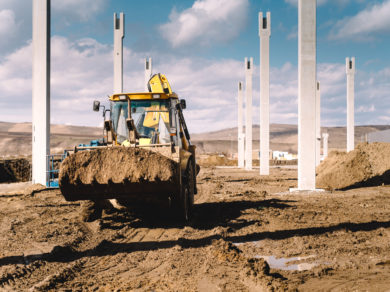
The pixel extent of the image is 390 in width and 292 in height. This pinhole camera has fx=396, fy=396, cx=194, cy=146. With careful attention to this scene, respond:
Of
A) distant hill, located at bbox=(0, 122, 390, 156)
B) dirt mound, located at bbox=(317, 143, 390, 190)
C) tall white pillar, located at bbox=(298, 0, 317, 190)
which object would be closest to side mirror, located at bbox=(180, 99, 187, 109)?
tall white pillar, located at bbox=(298, 0, 317, 190)

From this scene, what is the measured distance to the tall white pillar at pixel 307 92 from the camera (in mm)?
14328

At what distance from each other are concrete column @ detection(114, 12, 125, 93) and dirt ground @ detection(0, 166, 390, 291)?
12.2 m

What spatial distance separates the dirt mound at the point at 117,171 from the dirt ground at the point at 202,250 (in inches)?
38.8

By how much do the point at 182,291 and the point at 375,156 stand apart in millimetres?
16537

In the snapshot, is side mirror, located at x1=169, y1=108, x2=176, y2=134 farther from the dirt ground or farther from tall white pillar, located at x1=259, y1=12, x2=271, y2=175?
tall white pillar, located at x1=259, y1=12, x2=271, y2=175

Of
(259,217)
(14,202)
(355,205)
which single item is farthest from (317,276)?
(14,202)

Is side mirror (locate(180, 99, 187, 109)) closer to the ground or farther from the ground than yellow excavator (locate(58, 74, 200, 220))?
farther from the ground

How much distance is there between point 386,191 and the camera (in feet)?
52.4

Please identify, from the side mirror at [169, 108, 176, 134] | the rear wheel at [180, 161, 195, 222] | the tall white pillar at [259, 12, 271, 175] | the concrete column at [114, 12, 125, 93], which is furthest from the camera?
the tall white pillar at [259, 12, 271, 175]

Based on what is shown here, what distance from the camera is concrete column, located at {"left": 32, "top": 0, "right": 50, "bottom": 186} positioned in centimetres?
1645

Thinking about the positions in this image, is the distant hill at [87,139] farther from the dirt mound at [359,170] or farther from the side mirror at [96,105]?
the side mirror at [96,105]

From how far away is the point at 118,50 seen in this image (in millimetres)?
22547

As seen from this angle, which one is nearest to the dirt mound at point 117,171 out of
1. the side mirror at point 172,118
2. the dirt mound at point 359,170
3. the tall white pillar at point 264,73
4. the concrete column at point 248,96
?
the side mirror at point 172,118

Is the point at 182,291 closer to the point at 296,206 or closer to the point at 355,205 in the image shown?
the point at 296,206
